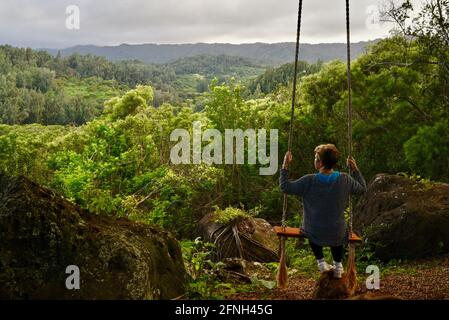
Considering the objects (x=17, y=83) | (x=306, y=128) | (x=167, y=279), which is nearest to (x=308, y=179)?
(x=167, y=279)

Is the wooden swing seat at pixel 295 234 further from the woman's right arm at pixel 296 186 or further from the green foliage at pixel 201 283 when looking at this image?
the green foliage at pixel 201 283

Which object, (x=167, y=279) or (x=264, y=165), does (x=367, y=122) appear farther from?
(x=167, y=279)

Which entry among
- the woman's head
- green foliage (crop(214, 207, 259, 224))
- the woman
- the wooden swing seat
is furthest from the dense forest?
the woman's head

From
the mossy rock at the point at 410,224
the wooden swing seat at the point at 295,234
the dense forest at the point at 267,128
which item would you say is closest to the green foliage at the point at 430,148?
the dense forest at the point at 267,128

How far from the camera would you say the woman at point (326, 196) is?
187 inches

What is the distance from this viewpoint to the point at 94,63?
6378 inches

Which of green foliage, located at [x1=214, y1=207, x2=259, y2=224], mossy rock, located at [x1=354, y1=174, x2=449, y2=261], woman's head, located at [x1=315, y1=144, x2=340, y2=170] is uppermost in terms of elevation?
woman's head, located at [x1=315, y1=144, x2=340, y2=170]

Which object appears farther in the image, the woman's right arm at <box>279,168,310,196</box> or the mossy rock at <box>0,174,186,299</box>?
the woman's right arm at <box>279,168,310,196</box>

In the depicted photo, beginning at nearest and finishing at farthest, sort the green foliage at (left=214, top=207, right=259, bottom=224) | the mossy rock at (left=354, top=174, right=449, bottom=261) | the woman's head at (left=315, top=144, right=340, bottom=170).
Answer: the woman's head at (left=315, top=144, right=340, bottom=170) → the mossy rock at (left=354, top=174, right=449, bottom=261) → the green foliage at (left=214, top=207, right=259, bottom=224)

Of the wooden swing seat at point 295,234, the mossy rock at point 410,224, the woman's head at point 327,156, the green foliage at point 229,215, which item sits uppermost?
the woman's head at point 327,156

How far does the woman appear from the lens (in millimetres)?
4742

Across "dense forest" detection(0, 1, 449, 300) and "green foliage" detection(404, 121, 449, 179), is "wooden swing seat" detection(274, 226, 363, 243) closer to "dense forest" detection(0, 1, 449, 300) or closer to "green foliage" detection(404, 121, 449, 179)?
"dense forest" detection(0, 1, 449, 300)

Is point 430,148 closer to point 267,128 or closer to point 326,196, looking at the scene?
point 267,128

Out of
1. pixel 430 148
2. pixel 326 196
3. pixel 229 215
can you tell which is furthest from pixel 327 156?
pixel 430 148
